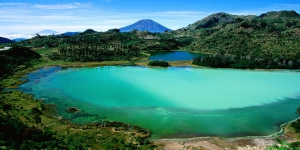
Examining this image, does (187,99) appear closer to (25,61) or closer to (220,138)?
(220,138)

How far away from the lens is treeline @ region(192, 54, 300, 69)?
261 ft

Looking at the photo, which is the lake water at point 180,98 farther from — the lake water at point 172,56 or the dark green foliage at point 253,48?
the lake water at point 172,56

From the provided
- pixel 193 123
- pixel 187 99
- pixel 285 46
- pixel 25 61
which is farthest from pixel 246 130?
pixel 285 46

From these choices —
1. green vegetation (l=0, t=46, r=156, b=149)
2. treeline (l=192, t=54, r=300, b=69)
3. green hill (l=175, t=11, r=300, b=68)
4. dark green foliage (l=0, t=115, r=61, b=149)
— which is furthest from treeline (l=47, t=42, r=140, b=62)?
dark green foliage (l=0, t=115, r=61, b=149)

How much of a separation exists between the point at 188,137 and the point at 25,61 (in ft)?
241

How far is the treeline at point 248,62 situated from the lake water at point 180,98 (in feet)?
18.1

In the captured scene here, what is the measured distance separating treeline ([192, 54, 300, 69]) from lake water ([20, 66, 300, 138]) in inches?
217

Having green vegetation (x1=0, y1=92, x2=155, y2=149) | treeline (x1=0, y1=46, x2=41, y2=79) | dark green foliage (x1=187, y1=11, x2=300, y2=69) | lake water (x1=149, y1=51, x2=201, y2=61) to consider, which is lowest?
green vegetation (x1=0, y1=92, x2=155, y2=149)

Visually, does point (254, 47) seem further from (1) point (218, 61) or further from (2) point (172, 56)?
(1) point (218, 61)

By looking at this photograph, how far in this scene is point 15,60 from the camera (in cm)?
8031

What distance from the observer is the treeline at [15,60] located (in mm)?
69175

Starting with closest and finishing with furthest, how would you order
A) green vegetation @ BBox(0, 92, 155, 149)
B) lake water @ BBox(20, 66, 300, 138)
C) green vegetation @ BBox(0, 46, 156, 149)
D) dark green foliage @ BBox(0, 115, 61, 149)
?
dark green foliage @ BBox(0, 115, 61, 149) → green vegetation @ BBox(0, 92, 155, 149) → green vegetation @ BBox(0, 46, 156, 149) → lake water @ BBox(20, 66, 300, 138)

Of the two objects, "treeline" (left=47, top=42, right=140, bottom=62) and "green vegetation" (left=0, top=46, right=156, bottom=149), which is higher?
"treeline" (left=47, top=42, right=140, bottom=62)

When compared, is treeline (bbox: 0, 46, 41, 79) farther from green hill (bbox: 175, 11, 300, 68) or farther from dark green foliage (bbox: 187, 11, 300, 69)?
green hill (bbox: 175, 11, 300, 68)
